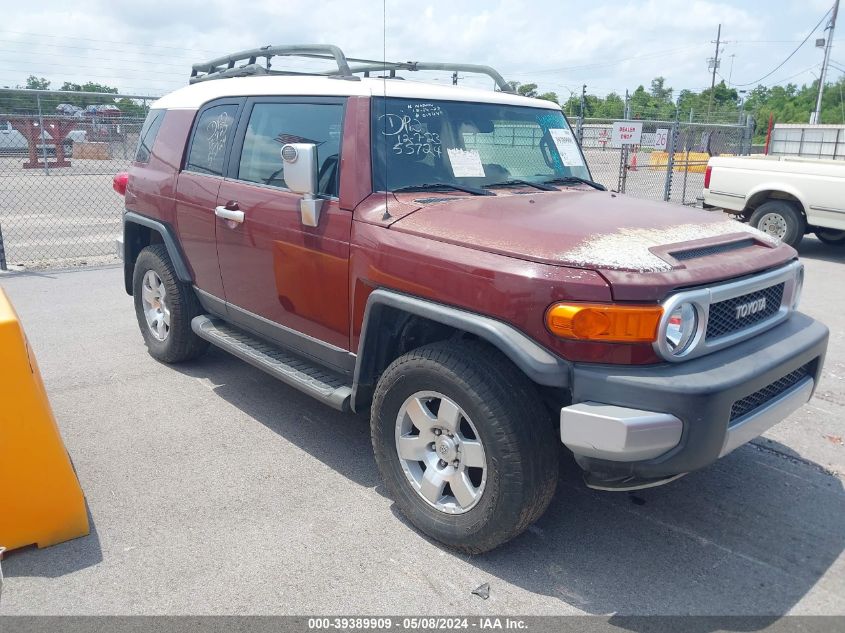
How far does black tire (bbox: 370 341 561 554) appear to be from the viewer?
9.34ft

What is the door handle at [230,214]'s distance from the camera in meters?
4.19

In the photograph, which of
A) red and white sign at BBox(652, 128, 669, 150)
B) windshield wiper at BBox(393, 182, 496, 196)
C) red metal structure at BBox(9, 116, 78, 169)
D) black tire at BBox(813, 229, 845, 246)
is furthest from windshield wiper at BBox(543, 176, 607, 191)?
red and white sign at BBox(652, 128, 669, 150)

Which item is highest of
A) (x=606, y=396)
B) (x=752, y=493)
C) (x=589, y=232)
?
(x=589, y=232)

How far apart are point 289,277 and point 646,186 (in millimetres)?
16191

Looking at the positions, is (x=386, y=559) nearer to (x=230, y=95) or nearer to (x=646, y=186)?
(x=230, y=95)

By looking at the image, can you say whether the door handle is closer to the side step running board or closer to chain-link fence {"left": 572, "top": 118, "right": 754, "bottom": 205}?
the side step running board

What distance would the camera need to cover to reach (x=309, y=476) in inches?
152

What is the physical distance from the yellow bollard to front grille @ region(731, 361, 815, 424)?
286 centimetres

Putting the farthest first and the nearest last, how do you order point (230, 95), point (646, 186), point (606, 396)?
point (646, 186) < point (230, 95) < point (606, 396)

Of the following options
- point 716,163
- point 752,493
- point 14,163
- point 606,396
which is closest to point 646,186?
point 716,163

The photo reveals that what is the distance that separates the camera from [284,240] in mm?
3918

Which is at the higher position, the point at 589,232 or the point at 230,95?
the point at 230,95

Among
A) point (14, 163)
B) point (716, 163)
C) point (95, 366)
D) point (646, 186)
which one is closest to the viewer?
point (95, 366)

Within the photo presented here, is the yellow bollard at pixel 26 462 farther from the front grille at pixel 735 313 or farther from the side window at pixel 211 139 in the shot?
the front grille at pixel 735 313
